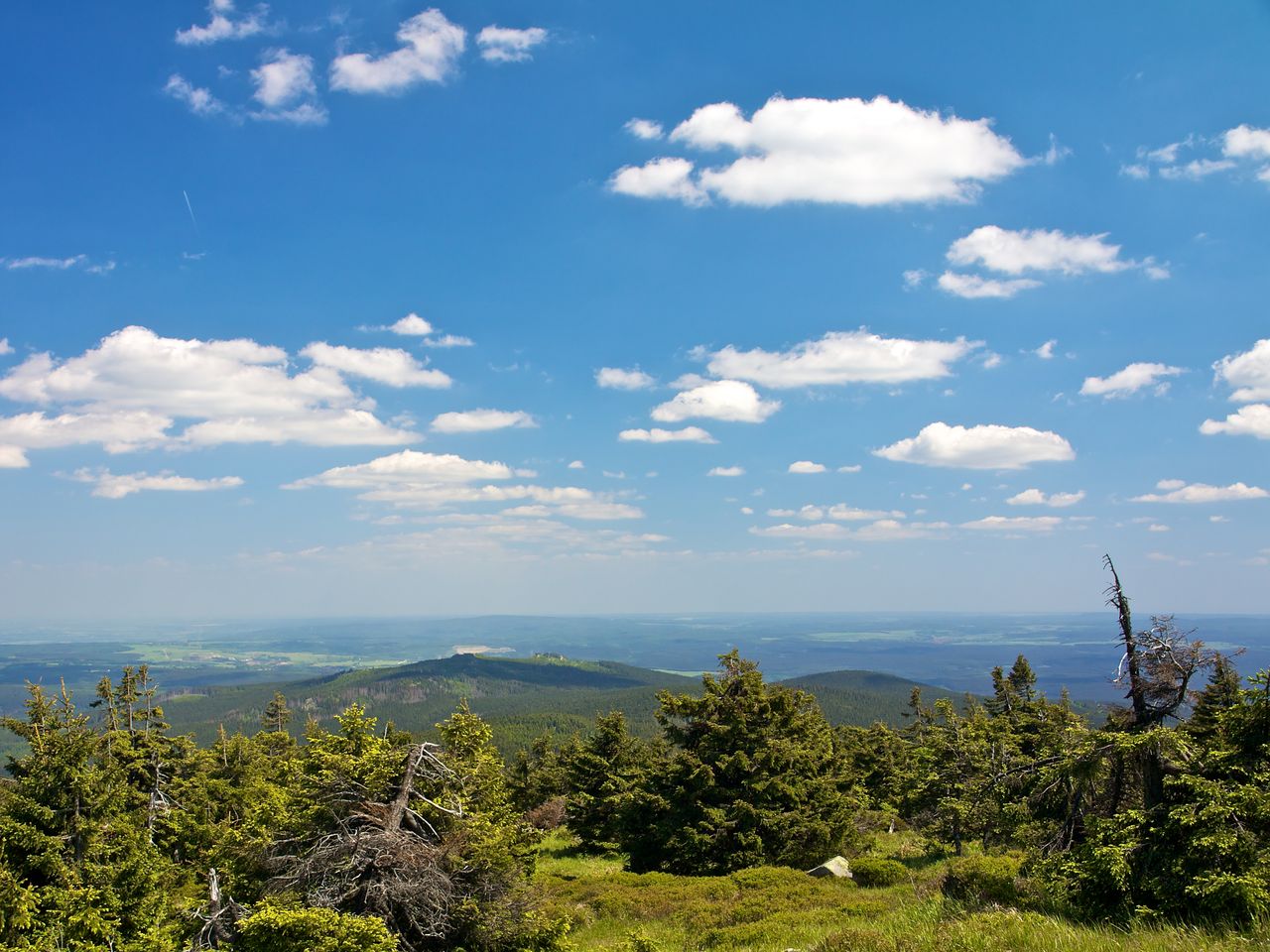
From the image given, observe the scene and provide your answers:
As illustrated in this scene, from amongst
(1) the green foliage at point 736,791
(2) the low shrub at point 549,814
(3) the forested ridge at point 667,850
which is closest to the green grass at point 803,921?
(3) the forested ridge at point 667,850

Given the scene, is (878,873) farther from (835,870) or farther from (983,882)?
(983,882)

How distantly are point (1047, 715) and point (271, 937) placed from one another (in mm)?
43738

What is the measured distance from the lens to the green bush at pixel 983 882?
1277 centimetres

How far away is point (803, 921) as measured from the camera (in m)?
15.2

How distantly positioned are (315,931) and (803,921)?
10.2 meters

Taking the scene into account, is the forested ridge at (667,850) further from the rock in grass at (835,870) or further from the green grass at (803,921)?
the rock in grass at (835,870)

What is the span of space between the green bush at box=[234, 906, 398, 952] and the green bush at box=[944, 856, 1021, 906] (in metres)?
10.1

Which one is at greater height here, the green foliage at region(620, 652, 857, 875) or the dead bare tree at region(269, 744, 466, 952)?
the dead bare tree at region(269, 744, 466, 952)

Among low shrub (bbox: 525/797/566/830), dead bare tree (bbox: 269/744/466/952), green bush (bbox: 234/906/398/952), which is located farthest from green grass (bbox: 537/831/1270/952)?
low shrub (bbox: 525/797/566/830)

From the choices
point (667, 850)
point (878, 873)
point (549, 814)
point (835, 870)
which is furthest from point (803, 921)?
point (549, 814)

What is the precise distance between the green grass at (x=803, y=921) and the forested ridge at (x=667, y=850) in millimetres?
100

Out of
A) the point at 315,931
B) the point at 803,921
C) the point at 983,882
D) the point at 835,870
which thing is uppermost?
the point at 315,931

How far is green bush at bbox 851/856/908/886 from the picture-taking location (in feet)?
67.5

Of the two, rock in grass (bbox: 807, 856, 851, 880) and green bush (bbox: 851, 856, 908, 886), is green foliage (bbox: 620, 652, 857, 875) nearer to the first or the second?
rock in grass (bbox: 807, 856, 851, 880)
